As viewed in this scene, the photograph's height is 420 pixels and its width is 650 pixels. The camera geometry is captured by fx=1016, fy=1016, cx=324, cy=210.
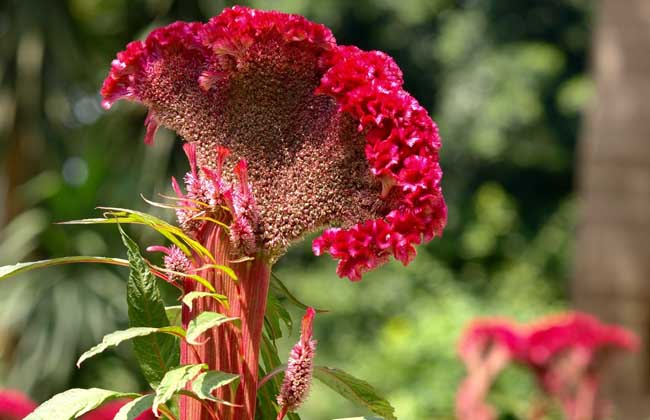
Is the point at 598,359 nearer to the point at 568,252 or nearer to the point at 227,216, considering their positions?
the point at 227,216

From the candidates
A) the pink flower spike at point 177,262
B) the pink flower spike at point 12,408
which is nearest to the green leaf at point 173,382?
the pink flower spike at point 177,262

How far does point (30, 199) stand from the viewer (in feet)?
22.7

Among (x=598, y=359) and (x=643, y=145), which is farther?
(x=643, y=145)

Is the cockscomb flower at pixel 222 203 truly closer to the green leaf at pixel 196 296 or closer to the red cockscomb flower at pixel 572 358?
the green leaf at pixel 196 296

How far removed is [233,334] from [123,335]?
0.12m

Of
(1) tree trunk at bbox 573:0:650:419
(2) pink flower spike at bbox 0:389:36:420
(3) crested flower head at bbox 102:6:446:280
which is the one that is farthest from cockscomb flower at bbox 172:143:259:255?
(1) tree trunk at bbox 573:0:650:419

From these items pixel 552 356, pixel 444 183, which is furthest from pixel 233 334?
pixel 444 183

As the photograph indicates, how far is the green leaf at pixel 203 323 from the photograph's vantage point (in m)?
0.93

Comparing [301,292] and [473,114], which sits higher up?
[473,114]

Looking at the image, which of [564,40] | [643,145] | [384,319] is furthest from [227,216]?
[564,40]

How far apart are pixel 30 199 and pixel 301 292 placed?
5214 mm

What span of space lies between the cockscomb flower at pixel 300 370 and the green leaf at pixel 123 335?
4.5 inches

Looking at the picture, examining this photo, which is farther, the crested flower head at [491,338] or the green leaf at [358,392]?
the crested flower head at [491,338]

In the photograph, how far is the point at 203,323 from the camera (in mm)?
946
